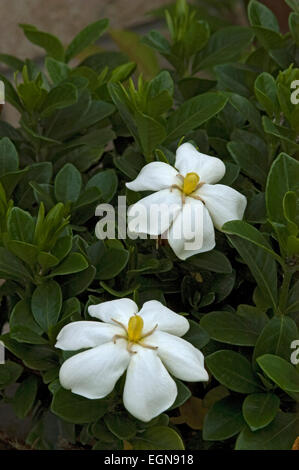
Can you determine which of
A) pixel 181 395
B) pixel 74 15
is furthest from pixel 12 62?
pixel 74 15

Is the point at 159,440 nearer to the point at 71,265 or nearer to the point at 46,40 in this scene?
the point at 71,265

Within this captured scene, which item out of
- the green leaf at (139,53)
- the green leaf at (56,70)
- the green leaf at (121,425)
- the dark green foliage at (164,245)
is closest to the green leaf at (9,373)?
the dark green foliage at (164,245)

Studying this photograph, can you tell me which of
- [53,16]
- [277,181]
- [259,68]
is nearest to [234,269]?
[277,181]

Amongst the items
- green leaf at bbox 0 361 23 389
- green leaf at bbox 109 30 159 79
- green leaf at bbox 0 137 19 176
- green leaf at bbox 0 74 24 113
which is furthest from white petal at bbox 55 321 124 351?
green leaf at bbox 109 30 159 79

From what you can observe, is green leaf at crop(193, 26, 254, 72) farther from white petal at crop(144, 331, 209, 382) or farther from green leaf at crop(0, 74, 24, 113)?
white petal at crop(144, 331, 209, 382)

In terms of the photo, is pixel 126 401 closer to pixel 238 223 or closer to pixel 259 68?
pixel 238 223

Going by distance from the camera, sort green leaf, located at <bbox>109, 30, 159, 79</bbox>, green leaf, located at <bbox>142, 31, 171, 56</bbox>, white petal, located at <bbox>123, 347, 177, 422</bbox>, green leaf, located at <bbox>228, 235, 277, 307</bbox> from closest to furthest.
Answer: white petal, located at <bbox>123, 347, 177, 422</bbox>
green leaf, located at <bbox>228, 235, 277, 307</bbox>
green leaf, located at <bbox>142, 31, 171, 56</bbox>
green leaf, located at <bbox>109, 30, 159, 79</bbox>
